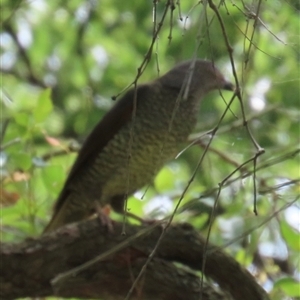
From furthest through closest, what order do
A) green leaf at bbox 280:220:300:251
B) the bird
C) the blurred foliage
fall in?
the bird → green leaf at bbox 280:220:300:251 → the blurred foliage

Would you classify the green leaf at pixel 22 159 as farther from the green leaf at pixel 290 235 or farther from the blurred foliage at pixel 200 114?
the green leaf at pixel 290 235

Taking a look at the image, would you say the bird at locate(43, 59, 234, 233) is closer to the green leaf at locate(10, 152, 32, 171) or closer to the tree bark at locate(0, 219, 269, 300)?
the green leaf at locate(10, 152, 32, 171)

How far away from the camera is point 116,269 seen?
2.63 metres

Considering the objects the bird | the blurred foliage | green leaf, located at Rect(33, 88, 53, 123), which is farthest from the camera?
the bird

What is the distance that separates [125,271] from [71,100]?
2.62 meters

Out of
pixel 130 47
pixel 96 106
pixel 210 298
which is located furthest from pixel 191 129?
pixel 130 47

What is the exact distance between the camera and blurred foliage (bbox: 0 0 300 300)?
2.26 meters

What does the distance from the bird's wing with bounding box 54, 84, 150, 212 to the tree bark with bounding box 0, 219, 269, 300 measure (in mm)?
659

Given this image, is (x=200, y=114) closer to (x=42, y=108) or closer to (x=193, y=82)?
(x=193, y=82)

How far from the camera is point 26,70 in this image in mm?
5508

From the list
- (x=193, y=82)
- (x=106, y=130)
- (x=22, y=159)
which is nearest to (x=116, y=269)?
(x=22, y=159)

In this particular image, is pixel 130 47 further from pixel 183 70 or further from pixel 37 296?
pixel 37 296

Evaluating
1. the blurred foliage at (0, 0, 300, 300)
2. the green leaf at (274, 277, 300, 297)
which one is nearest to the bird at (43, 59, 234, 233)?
the blurred foliage at (0, 0, 300, 300)

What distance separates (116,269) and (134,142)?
2.35ft
